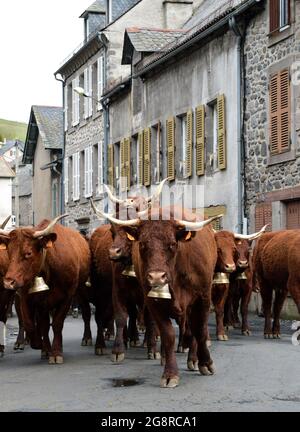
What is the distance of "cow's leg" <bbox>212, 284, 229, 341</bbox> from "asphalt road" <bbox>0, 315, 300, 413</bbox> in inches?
38.8

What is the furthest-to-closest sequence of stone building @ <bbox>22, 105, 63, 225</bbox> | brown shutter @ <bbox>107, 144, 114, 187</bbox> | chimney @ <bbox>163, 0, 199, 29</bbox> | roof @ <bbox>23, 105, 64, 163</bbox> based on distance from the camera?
roof @ <bbox>23, 105, 64, 163</bbox>, stone building @ <bbox>22, 105, 63, 225</bbox>, chimney @ <bbox>163, 0, 199, 29</bbox>, brown shutter @ <bbox>107, 144, 114, 187</bbox>

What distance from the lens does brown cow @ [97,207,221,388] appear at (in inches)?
374

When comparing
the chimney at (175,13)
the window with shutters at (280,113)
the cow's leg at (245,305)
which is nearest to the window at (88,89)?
the chimney at (175,13)

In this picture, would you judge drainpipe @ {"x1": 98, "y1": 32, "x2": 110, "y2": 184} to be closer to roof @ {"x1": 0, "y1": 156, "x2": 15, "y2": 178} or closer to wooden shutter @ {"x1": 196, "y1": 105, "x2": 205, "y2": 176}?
wooden shutter @ {"x1": 196, "y1": 105, "x2": 205, "y2": 176}

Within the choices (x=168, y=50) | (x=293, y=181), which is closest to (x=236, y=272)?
(x=293, y=181)

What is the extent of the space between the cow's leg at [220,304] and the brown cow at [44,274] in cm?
305

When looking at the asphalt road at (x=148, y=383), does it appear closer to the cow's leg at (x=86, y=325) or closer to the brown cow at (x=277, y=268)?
the cow's leg at (x=86, y=325)

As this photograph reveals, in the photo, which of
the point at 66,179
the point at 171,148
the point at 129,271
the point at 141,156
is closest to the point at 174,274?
the point at 129,271

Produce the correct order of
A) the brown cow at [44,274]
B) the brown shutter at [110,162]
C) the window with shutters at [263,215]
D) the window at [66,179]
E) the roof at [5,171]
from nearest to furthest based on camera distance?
the brown cow at [44,274], the window with shutters at [263,215], the brown shutter at [110,162], the window at [66,179], the roof at [5,171]

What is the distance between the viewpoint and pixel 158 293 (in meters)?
9.51

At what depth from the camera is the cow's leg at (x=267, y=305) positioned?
52.4ft

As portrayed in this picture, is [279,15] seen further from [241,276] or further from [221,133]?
[241,276]

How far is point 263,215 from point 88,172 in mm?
17864

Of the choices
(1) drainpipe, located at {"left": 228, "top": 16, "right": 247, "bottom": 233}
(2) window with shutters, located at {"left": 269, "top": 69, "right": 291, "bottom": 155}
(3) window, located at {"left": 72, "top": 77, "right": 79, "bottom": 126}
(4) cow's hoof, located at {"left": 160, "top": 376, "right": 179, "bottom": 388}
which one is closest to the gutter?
(1) drainpipe, located at {"left": 228, "top": 16, "right": 247, "bottom": 233}
